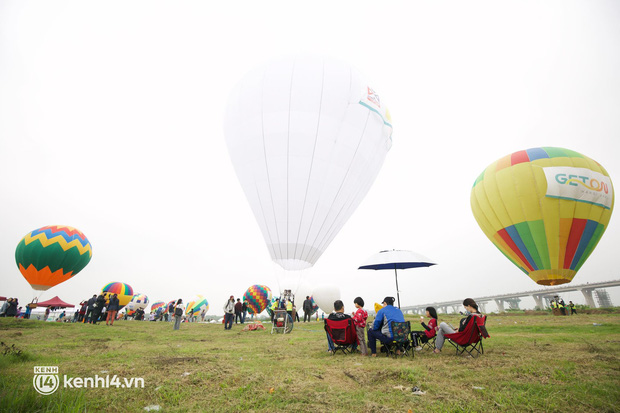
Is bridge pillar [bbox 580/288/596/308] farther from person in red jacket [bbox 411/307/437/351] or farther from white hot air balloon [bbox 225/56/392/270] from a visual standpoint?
person in red jacket [bbox 411/307/437/351]

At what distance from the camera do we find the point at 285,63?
1644 centimetres

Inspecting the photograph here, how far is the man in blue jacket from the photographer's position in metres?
5.45

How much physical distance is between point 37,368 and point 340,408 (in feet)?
14.2

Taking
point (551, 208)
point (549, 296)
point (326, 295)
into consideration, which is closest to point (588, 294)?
point (549, 296)

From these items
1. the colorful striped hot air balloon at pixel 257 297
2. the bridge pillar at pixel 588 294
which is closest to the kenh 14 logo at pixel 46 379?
the colorful striped hot air balloon at pixel 257 297

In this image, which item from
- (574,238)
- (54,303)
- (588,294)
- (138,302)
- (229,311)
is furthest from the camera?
(588,294)

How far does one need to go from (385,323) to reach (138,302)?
126ft

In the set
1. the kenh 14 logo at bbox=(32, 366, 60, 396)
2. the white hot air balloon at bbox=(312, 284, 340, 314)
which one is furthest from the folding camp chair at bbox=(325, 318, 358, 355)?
the white hot air balloon at bbox=(312, 284, 340, 314)

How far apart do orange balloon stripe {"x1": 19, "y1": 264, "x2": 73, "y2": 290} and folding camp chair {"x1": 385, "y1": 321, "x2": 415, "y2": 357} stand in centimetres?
2386

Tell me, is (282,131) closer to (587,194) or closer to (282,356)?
(282,356)

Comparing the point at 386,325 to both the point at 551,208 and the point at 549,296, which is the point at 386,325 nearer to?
the point at 551,208

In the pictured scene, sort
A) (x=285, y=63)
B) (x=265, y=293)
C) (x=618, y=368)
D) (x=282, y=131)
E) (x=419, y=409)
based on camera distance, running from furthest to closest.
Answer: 1. (x=265, y=293)
2. (x=285, y=63)
3. (x=282, y=131)
4. (x=618, y=368)
5. (x=419, y=409)

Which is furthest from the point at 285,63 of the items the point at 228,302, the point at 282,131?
the point at 228,302

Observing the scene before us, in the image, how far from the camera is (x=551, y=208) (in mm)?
15781
